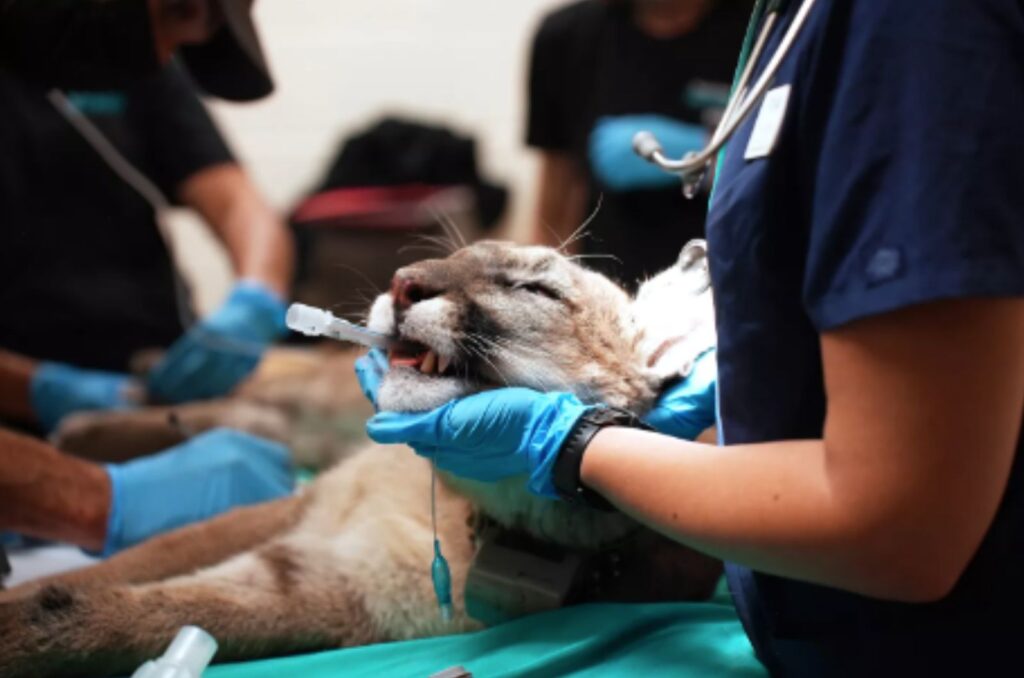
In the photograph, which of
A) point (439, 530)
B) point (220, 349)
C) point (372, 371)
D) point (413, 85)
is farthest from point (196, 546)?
point (413, 85)

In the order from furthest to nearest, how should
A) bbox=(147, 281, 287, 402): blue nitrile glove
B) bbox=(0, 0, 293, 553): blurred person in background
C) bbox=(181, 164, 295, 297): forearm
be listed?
bbox=(181, 164, 295, 297): forearm
bbox=(147, 281, 287, 402): blue nitrile glove
bbox=(0, 0, 293, 553): blurred person in background

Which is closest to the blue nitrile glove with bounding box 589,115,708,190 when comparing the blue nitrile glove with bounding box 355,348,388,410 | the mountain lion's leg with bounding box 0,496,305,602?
the mountain lion's leg with bounding box 0,496,305,602

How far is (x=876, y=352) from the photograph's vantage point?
1.05 m

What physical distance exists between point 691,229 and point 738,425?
120 centimetres

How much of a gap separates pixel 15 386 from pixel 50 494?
1.11 m

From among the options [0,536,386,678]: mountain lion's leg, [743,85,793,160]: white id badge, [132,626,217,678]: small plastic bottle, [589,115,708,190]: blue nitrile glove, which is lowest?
[0,536,386,678]: mountain lion's leg

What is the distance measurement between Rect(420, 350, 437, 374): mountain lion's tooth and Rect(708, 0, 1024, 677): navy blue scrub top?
1.58 feet

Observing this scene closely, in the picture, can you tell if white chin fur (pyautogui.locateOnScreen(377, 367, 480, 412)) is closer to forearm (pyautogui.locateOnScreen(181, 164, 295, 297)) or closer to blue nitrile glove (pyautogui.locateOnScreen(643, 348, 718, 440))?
blue nitrile glove (pyautogui.locateOnScreen(643, 348, 718, 440))

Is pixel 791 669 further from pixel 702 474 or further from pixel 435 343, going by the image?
pixel 435 343

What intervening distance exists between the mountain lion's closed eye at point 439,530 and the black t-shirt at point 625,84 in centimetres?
71

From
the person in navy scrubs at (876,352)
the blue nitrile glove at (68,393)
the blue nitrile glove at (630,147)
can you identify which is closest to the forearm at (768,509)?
the person in navy scrubs at (876,352)

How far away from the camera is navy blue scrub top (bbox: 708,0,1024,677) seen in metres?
1.02

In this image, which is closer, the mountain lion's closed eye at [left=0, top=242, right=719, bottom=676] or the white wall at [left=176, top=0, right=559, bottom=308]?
the mountain lion's closed eye at [left=0, top=242, right=719, bottom=676]

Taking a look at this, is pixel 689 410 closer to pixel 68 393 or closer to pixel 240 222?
pixel 68 393
